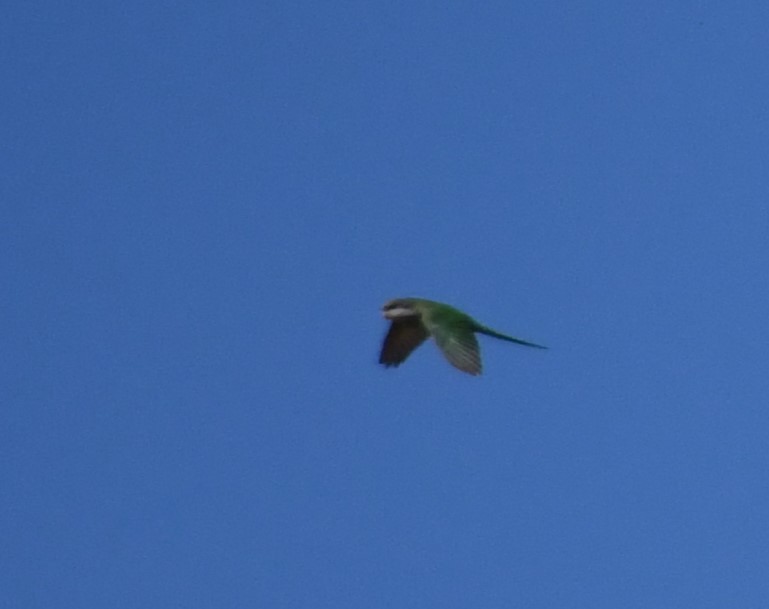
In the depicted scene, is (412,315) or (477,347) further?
(412,315)

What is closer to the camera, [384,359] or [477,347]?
[477,347]

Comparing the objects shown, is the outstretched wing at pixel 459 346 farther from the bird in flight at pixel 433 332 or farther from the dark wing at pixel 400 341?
the dark wing at pixel 400 341

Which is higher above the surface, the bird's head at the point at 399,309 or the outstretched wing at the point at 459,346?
the bird's head at the point at 399,309

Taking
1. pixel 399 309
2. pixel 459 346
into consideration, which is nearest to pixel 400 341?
pixel 399 309

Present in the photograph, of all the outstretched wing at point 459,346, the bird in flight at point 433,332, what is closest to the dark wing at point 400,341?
the bird in flight at point 433,332

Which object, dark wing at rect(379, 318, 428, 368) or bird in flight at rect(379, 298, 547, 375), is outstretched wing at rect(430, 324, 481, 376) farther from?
dark wing at rect(379, 318, 428, 368)

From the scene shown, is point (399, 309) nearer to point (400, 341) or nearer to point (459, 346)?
point (400, 341)
